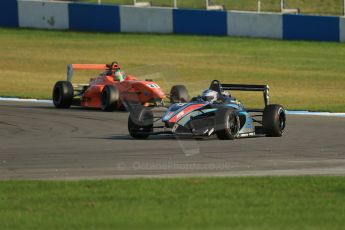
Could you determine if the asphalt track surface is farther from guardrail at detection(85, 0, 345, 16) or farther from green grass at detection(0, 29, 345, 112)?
guardrail at detection(85, 0, 345, 16)

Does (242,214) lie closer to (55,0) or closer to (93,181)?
(93,181)

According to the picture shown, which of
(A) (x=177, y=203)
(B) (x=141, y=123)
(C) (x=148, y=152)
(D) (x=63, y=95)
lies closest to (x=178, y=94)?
(D) (x=63, y=95)

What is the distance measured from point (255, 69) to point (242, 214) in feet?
71.8

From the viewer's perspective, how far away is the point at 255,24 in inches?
1454

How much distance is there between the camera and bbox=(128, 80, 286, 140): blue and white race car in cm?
1664

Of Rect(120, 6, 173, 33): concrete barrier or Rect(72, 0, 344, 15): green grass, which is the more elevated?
Rect(72, 0, 344, 15): green grass

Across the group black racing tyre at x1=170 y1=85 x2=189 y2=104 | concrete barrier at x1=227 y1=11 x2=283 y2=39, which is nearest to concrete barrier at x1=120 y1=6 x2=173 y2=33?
concrete barrier at x1=227 y1=11 x2=283 y2=39

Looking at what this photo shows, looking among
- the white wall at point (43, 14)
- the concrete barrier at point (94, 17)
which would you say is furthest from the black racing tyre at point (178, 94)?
the white wall at point (43, 14)

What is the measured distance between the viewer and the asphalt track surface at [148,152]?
1348 centimetres

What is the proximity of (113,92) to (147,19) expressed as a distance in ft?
56.3

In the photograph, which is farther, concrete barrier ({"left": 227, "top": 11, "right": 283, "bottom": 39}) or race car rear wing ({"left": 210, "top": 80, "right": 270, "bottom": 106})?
concrete barrier ({"left": 227, "top": 11, "right": 283, "bottom": 39})

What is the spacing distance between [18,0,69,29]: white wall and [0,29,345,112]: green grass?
41 centimetres

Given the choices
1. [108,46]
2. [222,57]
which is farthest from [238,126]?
[108,46]

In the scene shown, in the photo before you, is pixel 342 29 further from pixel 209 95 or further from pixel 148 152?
pixel 148 152
